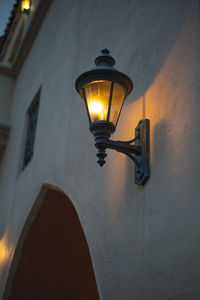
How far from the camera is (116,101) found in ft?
9.66

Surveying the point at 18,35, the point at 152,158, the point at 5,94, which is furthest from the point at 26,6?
the point at 152,158

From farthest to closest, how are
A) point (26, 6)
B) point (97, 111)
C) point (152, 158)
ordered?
point (26, 6) → point (152, 158) → point (97, 111)

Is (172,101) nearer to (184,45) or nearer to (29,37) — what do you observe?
(184,45)

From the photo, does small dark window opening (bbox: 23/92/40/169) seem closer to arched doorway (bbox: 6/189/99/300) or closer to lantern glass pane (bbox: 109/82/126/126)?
arched doorway (bbox: 6/189/99/300)

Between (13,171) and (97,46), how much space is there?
3456mm

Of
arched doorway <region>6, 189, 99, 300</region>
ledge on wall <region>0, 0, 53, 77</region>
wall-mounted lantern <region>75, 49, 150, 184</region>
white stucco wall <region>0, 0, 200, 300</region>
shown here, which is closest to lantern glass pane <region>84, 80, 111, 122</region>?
wall-mounted lantern <region>75, 49, 150, 184</region>

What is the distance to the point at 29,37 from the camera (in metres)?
8.55

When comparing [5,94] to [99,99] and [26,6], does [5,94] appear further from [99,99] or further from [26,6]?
Result: [99,99]

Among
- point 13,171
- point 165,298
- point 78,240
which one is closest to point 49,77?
point 13,171

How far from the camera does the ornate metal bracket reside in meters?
2.88

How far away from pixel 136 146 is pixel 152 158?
0.50 ft

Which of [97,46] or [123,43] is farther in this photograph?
[97,46]

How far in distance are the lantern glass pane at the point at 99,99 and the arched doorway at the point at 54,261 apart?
3.07m

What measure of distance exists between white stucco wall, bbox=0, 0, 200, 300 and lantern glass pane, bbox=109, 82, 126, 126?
0.98ft
